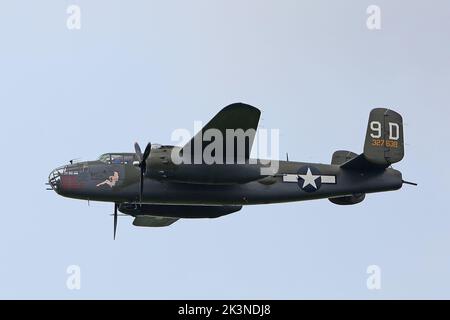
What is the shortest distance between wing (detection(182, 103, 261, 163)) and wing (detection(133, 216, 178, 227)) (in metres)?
5.20

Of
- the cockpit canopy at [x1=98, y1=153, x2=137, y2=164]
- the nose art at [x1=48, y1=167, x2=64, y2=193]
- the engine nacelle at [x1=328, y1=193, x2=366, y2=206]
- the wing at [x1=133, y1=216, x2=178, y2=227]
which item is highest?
the cockpit canopy at [x1=98, y1=153, x2=137, y2=164]

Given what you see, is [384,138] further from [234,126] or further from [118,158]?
[118,158]

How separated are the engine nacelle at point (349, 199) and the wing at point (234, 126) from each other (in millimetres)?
4764

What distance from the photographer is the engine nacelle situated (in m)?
28.0

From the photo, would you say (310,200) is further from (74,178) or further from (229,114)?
(74,178)

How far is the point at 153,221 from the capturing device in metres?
29.3

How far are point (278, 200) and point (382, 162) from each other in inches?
125

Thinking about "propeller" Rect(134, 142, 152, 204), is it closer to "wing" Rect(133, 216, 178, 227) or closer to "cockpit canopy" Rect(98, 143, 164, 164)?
"cockpit canopy" Rect(98, 143, 164, 164)


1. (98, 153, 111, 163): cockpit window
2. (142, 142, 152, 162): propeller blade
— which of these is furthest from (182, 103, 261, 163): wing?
(98, 153, 111, 163): cockpit window

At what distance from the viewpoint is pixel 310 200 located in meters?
26.9

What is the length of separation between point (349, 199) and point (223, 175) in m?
4.99

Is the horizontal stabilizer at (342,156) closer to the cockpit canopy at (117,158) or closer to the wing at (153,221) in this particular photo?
the wing at (153,221)

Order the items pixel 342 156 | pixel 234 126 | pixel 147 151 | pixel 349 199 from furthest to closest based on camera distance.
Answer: pixel 342 156 → pixel 349 199 → pixel 147 151 → pixel 234 126

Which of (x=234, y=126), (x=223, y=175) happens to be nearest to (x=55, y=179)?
(x=223, y=175)
